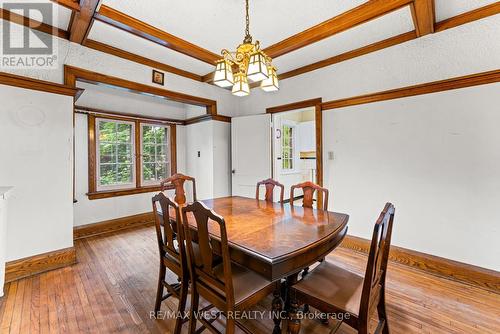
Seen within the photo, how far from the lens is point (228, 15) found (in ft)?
7.34

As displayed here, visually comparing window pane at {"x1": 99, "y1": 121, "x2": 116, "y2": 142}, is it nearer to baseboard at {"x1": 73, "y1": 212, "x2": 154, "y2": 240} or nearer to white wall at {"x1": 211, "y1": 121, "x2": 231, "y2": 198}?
baseboard at {"x1": 73, "y1": 212, "x2": 154, "y2": 240}

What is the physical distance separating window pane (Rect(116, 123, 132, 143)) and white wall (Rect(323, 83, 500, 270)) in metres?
3.66

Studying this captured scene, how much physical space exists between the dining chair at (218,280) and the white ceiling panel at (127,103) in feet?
9.85

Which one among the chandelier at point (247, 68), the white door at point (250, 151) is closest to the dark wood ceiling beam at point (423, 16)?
the chandelier at point (247, 68)

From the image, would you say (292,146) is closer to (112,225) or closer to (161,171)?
(161,171)

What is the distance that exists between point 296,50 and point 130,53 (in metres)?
2.20

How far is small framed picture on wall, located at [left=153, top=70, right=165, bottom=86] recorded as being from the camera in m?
3.36

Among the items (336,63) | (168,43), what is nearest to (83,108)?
(168,43)

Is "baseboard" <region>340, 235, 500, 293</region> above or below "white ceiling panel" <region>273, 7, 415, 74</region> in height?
below

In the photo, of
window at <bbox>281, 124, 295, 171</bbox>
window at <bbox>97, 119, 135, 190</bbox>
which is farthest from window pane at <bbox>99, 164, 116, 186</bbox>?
window at <bbox>281, 124, 295, 171</bbox>

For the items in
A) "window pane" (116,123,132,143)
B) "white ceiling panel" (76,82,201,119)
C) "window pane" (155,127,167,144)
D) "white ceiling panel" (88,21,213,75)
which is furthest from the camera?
"window pane" (155,127,167,144)

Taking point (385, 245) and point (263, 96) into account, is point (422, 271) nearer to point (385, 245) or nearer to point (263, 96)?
point (385, 245)

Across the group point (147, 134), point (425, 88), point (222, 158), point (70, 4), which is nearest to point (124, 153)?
point (147, 134)

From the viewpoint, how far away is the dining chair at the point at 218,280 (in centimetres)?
123
